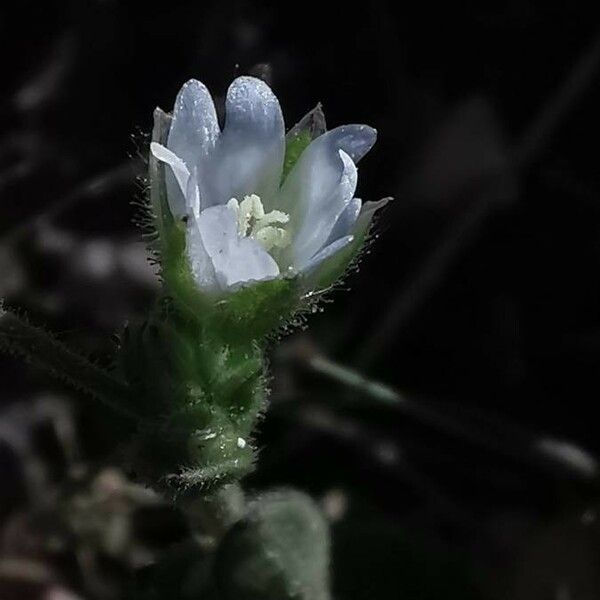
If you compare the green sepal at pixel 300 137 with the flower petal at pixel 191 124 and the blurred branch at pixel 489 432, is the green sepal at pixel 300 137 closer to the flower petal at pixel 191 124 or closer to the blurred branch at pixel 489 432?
the flower petal at pixel 191 124

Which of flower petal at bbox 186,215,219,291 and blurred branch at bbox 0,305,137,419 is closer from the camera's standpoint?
flower petal at bbox 186,215,219,291

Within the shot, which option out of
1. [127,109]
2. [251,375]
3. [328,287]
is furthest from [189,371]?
[127,109]

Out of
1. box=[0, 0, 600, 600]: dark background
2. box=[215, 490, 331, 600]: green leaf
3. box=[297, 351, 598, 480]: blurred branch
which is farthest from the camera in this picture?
box=[0, 0, 600, 600]: dark background

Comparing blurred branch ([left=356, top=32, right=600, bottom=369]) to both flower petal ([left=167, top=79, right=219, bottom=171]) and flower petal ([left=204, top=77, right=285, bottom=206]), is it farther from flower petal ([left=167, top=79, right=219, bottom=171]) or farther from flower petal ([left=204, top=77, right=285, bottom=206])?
flower petal ([left=167, top=79, right=219, bottom=171])

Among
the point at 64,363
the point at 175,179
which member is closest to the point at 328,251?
the point at 175,179

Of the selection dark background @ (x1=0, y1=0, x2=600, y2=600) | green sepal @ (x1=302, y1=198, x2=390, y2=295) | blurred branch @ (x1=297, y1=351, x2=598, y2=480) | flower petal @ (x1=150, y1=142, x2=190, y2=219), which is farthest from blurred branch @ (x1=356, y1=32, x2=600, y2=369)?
flower petal @ (x1=150, y1=142, x2=190, y2=219)

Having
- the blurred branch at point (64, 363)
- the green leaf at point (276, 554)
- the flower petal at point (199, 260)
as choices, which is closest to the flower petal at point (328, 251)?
the flower petal at point (199, 260)

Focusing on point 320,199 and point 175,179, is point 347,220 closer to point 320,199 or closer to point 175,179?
point 320,199
